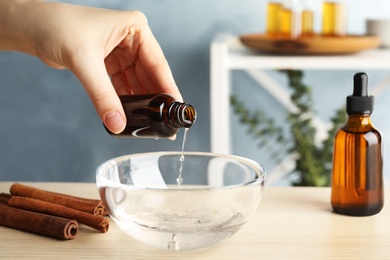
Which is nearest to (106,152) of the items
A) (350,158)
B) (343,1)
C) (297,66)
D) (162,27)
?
(162,27)

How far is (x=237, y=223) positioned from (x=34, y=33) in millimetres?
569

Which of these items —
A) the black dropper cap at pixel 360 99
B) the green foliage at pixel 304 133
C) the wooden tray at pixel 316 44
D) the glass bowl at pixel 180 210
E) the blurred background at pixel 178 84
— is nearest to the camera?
the glass bowl at pixel 180 210

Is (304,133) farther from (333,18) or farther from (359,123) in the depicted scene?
(359,123)

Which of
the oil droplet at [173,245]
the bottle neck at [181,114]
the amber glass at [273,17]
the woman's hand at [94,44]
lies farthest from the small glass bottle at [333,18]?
the oil droplet at [173,245]

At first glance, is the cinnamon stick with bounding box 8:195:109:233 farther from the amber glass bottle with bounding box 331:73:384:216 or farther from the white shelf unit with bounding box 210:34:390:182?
the white shelf unit with bounding box 210:34:390:182

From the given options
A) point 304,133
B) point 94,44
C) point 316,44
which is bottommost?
point 304,133

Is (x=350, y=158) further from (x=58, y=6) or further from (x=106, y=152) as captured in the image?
(x=106, y=152)

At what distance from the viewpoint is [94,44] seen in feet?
4.09

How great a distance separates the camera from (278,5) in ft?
8.13

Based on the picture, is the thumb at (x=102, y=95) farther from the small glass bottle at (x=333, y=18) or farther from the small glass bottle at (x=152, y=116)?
the small glass bottle at (x=333, y=18)

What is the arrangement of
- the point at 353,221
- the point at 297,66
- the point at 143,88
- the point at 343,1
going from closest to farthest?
the point at 353,221
the point at 143,88
the point at 297,66
the point at 343,1

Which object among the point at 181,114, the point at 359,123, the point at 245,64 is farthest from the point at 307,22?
the point at 181,114

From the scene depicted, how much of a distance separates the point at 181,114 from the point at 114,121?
0.39ft

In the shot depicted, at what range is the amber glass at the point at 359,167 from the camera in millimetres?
1229
